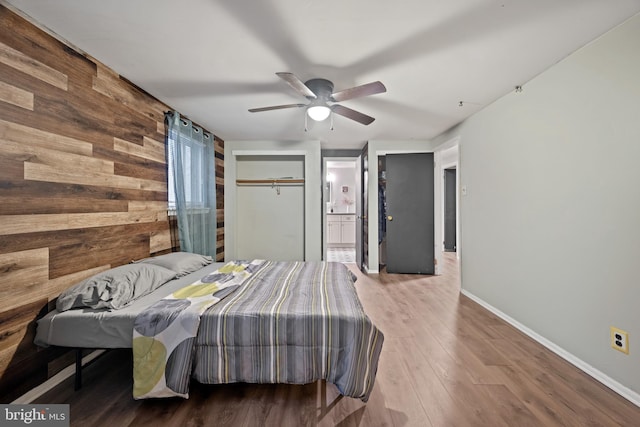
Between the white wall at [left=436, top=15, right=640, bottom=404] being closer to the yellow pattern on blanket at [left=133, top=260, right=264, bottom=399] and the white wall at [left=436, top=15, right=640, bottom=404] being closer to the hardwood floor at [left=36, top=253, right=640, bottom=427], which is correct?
the hardwood floor at [left=36, top=253, right=640, bottom=427]

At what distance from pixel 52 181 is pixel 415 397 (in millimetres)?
2708

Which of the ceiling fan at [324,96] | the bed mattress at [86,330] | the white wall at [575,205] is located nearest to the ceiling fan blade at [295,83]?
the ceiling fan at [324,96]

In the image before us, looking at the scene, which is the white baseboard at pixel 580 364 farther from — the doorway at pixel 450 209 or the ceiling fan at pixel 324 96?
the doorway at pixel 450 209

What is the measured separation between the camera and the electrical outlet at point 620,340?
1617 millimetres

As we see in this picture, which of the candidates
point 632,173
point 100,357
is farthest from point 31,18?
point 632,173

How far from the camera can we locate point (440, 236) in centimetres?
448

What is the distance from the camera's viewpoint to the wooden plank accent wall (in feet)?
4.77

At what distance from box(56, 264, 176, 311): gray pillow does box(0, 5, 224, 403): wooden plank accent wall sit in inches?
6.9

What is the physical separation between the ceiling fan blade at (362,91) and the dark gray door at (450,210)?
5.39 meters

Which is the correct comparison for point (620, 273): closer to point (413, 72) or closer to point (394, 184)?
point (413, 72)

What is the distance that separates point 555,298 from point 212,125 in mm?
4216

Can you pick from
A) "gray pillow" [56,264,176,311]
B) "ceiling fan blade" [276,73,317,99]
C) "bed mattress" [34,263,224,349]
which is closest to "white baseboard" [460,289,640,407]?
"ceiling fan blade" [276,73,317,99]

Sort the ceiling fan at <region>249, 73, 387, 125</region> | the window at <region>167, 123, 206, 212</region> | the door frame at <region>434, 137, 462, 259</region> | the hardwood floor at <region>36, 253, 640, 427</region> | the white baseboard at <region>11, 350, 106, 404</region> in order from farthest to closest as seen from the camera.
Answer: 1. the door frame at <region>434, 137, 462, 259</region>
2. the window at <region>167, 123, 206, 212</region>
3. the ceiling fan at <region>249, 73, 387, 125</region>
4. the white baseboard at <region>11, 350, 106, 404</region>
5. the hardwood floor at <region>36, 253, 640, 427</region>

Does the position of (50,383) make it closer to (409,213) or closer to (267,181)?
(267,181)
